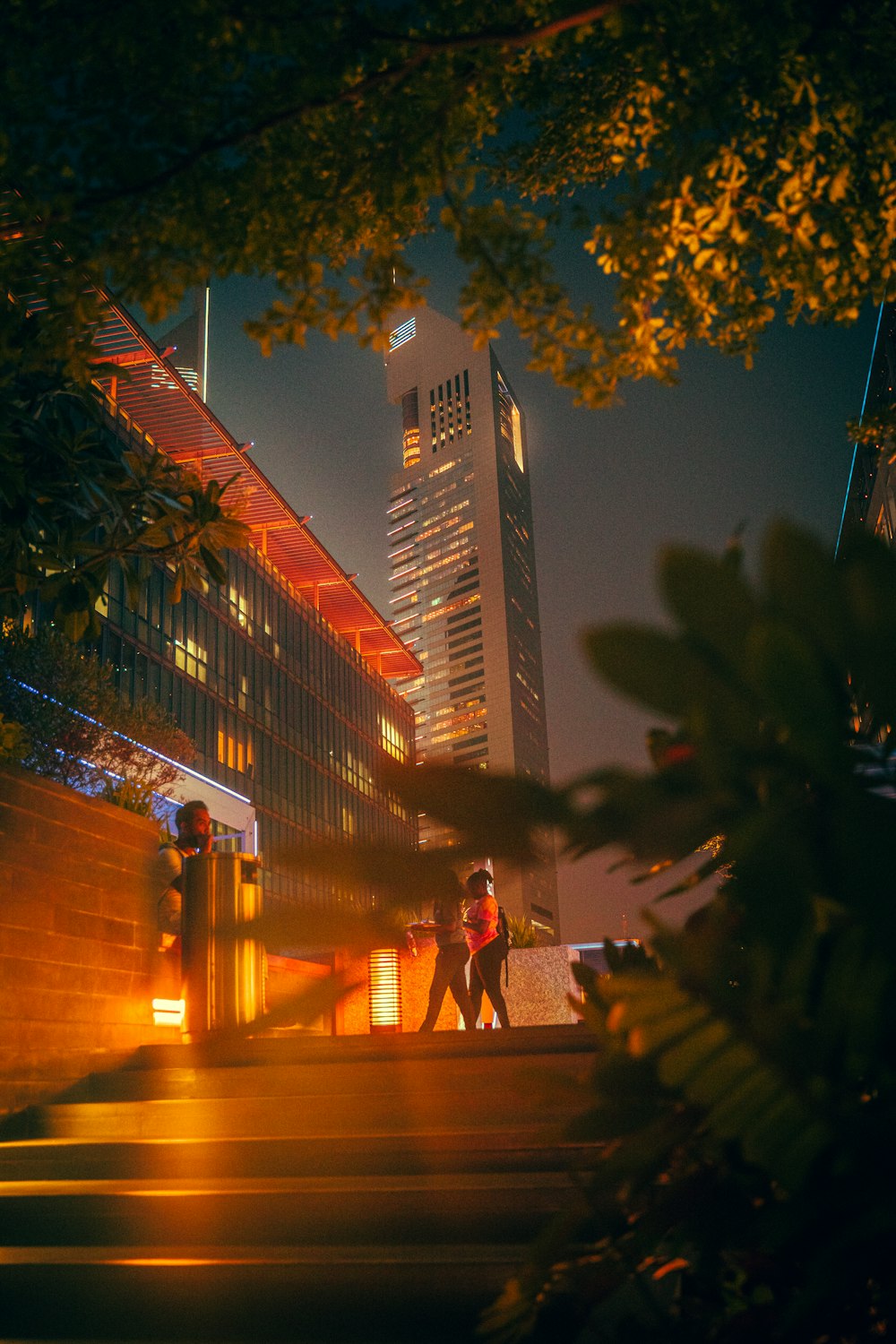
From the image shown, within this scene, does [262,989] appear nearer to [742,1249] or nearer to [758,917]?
[758,917]

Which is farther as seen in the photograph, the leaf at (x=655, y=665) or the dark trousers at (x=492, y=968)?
the dark trousers at (x=492, y=968)

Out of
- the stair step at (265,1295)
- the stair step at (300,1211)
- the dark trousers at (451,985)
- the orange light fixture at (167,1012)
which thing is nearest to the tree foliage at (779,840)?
the stair step at (265,1295)

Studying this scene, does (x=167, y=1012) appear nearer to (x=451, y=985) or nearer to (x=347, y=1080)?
(x=451, y=985)

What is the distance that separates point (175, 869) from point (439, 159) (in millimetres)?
5318

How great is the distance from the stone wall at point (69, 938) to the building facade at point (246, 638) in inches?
809

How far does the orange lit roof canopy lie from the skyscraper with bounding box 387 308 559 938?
25.9 meters

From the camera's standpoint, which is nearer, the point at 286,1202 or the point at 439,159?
the point at 286,1202

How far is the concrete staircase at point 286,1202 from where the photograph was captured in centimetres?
278

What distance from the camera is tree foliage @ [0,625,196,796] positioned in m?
11.2

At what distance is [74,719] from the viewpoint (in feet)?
37.9

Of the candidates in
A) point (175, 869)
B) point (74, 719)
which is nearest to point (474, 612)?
point (175, 869)

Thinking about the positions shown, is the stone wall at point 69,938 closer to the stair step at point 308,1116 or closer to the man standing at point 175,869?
the man standing at point 175,869

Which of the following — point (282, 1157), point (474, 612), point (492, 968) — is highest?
point (474, 612)

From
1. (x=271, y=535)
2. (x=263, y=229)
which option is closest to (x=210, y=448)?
(x=271, y=535)
